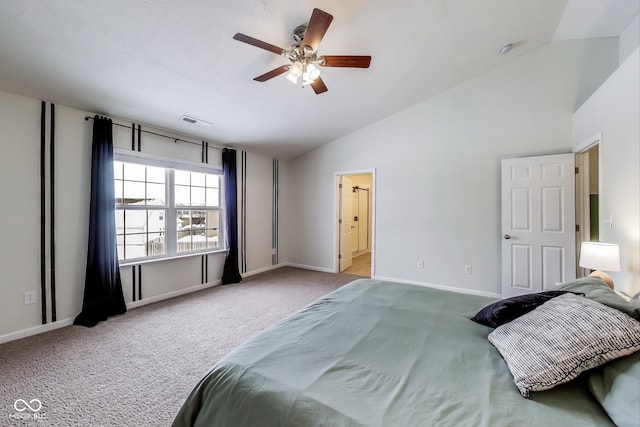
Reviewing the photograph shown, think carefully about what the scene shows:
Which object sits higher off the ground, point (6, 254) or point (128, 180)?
point (128, 180)

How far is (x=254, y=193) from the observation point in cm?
499

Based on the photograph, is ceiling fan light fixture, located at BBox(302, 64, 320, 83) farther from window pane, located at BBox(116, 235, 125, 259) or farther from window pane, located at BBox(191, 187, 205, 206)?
window pane, located at BBox(116, 235, 125, 259)

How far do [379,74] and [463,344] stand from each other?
2.99 m

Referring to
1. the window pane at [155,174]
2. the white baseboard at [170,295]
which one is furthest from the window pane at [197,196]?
the white baseboard at [170,295]

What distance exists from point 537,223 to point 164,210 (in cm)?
492

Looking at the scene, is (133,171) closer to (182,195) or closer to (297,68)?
(182,195)

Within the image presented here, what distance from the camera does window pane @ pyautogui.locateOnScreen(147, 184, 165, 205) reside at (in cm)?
353

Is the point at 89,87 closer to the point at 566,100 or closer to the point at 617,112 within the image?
the point at 617,112

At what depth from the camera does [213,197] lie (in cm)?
434

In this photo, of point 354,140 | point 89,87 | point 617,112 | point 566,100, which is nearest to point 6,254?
point 89,87

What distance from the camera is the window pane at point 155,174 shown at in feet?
11.6

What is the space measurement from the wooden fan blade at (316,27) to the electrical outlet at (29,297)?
344cm

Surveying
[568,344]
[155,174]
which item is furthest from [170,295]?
[568,344]

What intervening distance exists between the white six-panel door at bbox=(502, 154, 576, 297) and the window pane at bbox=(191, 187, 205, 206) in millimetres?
4338
